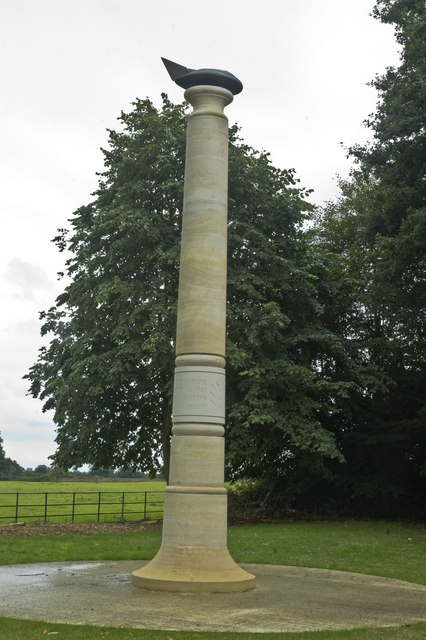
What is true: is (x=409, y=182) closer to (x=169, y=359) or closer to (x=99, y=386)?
(x=169, y=359)

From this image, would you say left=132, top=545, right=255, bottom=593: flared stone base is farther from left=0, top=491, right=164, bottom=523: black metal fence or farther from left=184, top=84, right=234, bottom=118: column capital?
left=0, top=491, right=164, bottom=523: black metal fence

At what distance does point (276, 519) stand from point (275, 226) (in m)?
12.7

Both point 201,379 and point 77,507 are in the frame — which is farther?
point 77,507

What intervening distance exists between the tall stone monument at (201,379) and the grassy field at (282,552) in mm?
3738

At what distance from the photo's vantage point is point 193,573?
1259 centimetres

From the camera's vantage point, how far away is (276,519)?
3212 cm

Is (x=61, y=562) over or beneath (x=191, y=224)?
beneath

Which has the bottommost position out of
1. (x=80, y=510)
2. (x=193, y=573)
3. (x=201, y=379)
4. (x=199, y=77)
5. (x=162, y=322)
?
(x=80, y=510)

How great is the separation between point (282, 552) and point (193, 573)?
8512 millimetres

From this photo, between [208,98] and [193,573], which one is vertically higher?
[208,98]

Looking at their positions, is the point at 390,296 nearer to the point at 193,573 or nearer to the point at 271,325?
the point at 271,325

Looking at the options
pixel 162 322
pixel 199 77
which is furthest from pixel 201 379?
pixel 162 322

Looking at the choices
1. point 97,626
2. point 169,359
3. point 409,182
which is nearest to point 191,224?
point 97,626

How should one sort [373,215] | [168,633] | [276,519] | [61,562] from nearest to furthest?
[168,633], [61,562], [373,215], [276,519]
